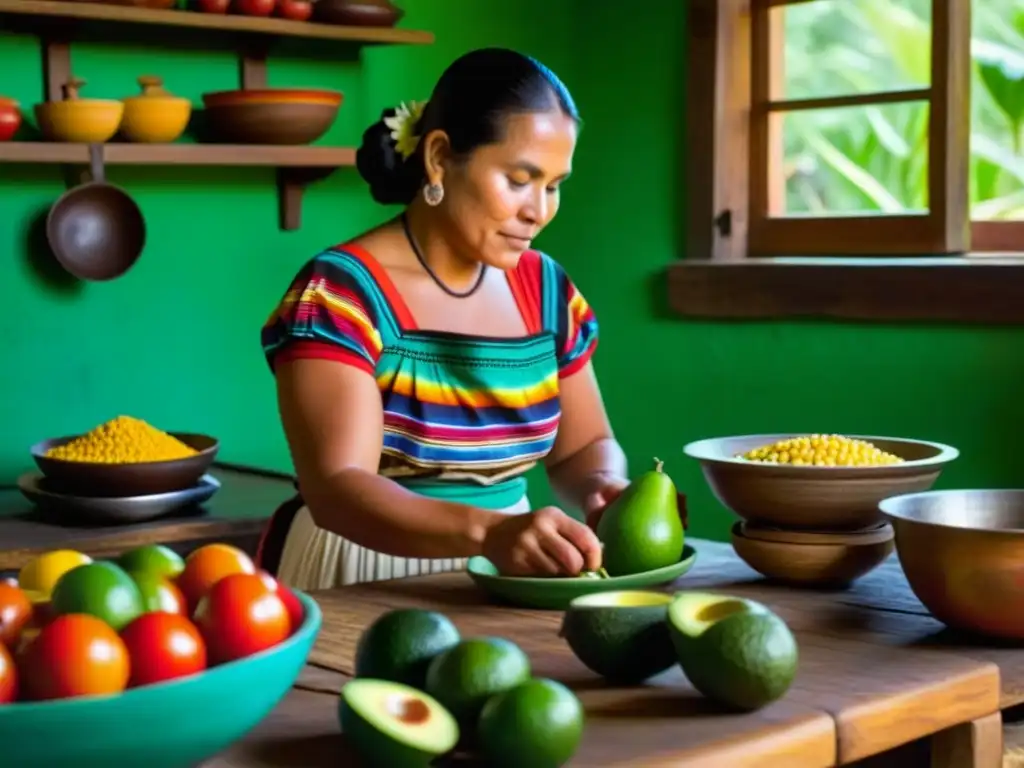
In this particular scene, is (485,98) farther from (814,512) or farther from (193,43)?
(193,43)

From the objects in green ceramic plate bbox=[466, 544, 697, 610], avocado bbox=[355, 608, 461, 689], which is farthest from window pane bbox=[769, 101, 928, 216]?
avocado bbox=[355, 608, 461, 689]

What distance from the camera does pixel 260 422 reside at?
3367mm

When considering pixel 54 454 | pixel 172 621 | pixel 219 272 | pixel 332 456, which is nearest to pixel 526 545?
pixel 332 456

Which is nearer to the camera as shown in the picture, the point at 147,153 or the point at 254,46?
the point at 147,153

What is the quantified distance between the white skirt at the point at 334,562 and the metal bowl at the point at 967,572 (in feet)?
2.31

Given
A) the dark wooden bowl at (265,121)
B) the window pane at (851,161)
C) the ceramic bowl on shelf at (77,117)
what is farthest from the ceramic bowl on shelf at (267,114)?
the window pane at (851,161)

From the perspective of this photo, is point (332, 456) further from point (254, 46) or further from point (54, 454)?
point (254, 46)

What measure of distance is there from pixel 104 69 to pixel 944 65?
165cm

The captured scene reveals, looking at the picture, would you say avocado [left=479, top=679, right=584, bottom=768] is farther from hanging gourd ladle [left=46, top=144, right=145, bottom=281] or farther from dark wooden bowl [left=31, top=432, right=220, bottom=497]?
hanging gourd ladle [left=46, top=144, right=145, bottom=281]

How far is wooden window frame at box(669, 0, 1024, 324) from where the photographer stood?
113 inches

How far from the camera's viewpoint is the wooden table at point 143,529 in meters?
2.44

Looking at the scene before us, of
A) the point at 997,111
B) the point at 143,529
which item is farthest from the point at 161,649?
the point at 997,111

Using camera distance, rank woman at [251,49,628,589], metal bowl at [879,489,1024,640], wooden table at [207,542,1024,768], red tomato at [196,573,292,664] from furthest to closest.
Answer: woman at [251,49,628,589], metal bowl at [879,489,1024,640], wooden table at [207,542,1024,768], red tomato at [196,573,292,664]

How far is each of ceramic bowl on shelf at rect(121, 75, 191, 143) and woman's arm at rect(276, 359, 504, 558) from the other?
→ 1.24 metres
